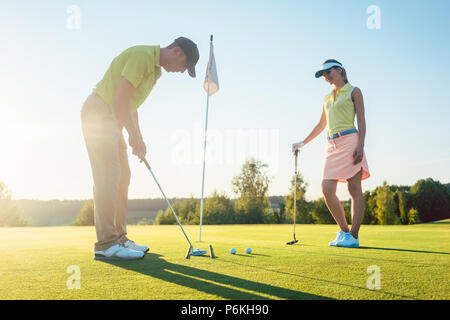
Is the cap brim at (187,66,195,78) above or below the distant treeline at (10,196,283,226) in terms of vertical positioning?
above

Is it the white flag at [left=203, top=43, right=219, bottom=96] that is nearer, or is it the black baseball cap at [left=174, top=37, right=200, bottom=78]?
the black baseball cap at [left=174, top=37, right=200, bottom=78]

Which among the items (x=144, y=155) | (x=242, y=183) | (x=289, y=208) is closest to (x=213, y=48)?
(x=144, y=155)

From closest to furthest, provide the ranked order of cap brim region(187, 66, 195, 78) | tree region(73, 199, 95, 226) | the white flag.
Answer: cap brim region(187, 66, 195, 78)
the white flag
tree region(73, 199, 95, 226)

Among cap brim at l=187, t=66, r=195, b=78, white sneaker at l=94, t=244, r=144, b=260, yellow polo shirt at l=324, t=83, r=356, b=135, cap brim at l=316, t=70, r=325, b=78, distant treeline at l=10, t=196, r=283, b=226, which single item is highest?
cap brim at l=316, t=70, r=325, b=78

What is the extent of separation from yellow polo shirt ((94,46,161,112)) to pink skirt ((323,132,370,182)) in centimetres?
258

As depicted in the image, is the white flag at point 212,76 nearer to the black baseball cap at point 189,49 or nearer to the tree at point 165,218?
the black baseball cap at point 189,49

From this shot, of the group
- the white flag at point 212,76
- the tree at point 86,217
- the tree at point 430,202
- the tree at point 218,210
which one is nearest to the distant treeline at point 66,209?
the tree at point 86,217

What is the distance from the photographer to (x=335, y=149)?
4.68 meters

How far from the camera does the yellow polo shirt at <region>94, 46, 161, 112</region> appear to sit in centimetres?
333

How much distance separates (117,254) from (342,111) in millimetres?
3342

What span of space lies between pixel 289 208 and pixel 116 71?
3685cm

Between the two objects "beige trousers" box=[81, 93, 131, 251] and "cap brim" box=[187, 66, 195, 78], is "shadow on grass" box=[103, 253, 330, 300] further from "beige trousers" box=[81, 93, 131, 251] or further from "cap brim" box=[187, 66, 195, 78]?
"cap brim" box=[187, 66, 195, 78]

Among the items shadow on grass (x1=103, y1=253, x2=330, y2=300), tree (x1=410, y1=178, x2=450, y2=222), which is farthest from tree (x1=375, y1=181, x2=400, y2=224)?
shadow on grass (x1=103, y1=253, x2=330, y2=300)

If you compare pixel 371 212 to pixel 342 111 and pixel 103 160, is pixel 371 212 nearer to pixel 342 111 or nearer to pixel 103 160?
pixel 342 111
